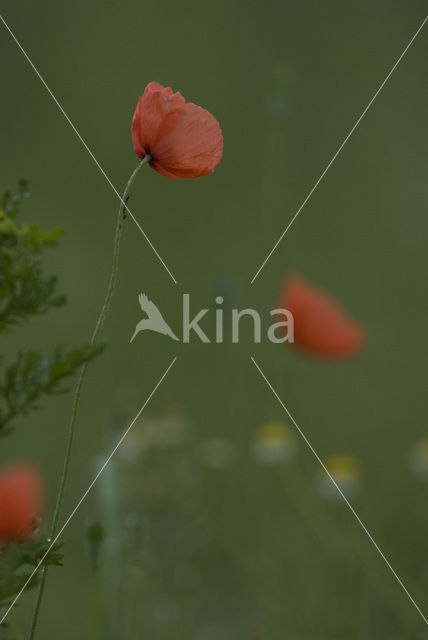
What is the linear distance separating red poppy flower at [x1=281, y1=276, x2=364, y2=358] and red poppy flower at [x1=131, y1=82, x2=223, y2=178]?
1.01ft

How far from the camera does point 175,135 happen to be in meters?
0.38

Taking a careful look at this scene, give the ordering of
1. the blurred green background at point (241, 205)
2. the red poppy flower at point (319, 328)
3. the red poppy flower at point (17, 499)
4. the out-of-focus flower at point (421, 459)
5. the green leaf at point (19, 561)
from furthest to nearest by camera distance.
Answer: the blurred green background at point (241, 205)
the out-of-focus flower at point (421, 459)
the red poppy flower at point (319, 328)
the red poppy flower at point (17, 499)
the green leaf at point (19, 561)

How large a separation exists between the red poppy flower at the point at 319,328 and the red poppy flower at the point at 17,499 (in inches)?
9.2

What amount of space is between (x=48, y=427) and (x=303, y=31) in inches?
31.8

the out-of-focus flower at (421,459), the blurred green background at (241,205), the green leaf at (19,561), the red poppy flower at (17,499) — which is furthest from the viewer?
the blurred green background at (241,205)

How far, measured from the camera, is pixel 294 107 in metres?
1.51

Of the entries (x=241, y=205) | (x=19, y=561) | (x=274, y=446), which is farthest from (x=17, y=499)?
(x=241, y=205)

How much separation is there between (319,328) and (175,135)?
322mm

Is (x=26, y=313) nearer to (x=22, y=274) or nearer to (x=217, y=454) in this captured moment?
(x=22, y=274)

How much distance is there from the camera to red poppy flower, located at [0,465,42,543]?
47 centimetres

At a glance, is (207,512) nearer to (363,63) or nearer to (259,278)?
(259,278)

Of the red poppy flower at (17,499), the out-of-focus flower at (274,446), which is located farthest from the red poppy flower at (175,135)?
the out-of-focus flower at (274,446)

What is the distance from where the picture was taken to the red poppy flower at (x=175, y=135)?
0.38 metres

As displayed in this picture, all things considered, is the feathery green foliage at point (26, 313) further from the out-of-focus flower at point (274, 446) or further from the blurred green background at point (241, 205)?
the blurred green background at point (241, 205)
